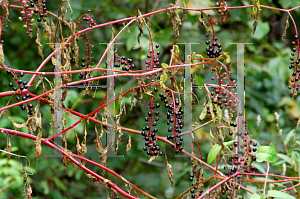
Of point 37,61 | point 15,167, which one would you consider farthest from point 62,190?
point 37,61

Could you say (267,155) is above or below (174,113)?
below

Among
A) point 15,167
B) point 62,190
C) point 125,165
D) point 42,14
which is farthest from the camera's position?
point 125,165

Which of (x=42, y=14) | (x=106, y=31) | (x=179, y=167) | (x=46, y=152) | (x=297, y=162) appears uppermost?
(x=106, y=31)

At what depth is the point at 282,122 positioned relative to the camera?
→ 244cm

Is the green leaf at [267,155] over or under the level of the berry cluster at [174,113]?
under

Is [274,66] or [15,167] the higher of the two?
[274,66]

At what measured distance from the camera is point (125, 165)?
261cm

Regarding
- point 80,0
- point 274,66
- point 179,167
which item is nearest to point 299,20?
point 274,66

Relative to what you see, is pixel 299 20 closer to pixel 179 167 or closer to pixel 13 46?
pixel 179 167

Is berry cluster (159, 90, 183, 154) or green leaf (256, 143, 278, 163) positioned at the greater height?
berry cluster (159, 90, 183, 154)

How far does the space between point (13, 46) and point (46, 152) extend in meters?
0.84

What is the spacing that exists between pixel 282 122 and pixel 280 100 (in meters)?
0.19

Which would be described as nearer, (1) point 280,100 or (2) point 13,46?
(2) point 13,46

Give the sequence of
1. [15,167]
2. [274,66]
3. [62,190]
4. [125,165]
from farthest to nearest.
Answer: [125,165] → [62,190] → [274,66] → [15,167]
